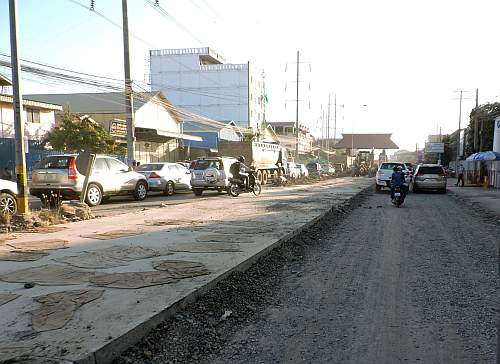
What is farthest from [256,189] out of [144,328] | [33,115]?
[33,115]

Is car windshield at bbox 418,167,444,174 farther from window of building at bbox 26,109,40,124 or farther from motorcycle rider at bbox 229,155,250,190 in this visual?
window of building at bbox 26,109,40,124

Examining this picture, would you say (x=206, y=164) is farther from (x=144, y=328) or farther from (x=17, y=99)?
(x=144, y=328)

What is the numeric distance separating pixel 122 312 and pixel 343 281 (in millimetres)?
3046

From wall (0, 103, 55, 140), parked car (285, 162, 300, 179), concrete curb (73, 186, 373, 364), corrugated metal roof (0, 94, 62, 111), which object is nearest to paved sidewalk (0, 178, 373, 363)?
concrete curb (73, 186, 373, 364)

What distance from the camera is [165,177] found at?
19391 mm

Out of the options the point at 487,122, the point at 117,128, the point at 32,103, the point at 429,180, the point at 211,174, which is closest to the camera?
the point at 211,174

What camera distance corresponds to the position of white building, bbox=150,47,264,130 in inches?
3462

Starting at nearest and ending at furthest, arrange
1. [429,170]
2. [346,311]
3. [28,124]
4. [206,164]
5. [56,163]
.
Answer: [346,311] < [56,163] < [206,164] < [429,170] < [28,124]

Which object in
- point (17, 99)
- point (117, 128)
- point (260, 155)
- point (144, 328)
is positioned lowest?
point (144, 328)

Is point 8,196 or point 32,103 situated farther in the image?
point 32,103

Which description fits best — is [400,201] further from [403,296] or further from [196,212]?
[403,296]

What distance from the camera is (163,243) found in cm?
727

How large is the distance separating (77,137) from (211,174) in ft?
45.9

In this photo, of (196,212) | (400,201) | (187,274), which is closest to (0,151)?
(196,212)
